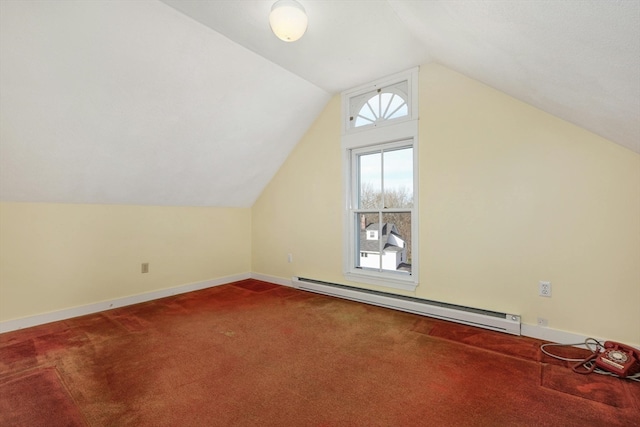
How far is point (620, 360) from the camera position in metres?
1.84

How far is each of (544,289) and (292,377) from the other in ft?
6.93

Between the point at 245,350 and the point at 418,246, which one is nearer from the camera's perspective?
the point at 245,350

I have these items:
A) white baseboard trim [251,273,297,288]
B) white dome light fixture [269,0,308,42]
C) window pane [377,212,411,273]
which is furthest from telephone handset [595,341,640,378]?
white baseboard trim [251,273,297,288]

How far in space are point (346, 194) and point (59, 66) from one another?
2.74 metres

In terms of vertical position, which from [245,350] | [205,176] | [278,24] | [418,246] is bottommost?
[245,350]

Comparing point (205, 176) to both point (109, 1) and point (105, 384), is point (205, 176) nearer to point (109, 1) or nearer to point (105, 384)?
point (109, 1)

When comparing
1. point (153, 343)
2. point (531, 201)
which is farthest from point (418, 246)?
point (153, 343)

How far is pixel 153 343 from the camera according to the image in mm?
2316

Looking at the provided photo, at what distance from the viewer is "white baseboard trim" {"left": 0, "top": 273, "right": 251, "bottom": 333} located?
2613 mm

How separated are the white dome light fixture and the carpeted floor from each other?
2.23 m

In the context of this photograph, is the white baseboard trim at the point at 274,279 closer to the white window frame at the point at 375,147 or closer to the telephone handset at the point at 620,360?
the white window frame at the point at 375,147

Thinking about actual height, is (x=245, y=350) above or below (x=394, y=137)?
below

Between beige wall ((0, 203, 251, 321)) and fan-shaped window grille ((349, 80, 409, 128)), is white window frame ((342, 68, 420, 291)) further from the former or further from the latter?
beige wall ((0, 203, 251, 321))

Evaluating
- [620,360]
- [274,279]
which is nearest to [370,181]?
[274,279]
